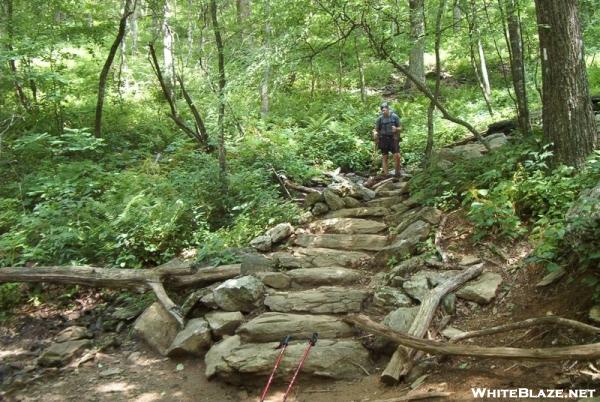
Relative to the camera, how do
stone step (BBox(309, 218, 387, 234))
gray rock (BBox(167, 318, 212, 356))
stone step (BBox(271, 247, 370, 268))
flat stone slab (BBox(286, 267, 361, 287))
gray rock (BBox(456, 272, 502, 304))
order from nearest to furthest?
gray rock (BBox(456, 272, 502, 304)) < gray rock (BBox(167, 318, 212, 356)) < flat stone slab (BBox(286, 267, 361, 287)) < stone step (BBox(271, 247, 370, 268)) < stone step (BBox(309, 218, 387, 234))

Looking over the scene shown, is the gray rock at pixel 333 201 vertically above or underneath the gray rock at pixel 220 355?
above

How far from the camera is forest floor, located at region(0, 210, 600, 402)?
4133mm

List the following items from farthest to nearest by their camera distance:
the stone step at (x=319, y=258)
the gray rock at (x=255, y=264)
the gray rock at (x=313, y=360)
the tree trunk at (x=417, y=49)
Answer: the tree trunk at (x=417, y=49) → the stone step at (x=319, y=258) → the gray rock at (x=255, y=264) → the gray rock at (x=313, y=360)

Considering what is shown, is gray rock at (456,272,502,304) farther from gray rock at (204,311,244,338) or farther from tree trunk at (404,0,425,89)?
tree trunk at (404,0,425,89)

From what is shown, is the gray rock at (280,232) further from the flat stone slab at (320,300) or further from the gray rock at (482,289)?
the gray rock at (482,289)

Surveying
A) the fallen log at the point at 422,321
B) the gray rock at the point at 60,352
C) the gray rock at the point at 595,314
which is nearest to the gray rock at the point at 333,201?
the fallen log at the point at 422,321

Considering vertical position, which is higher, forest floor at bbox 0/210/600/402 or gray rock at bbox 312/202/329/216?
gray rock at bbox 312/202/329/216

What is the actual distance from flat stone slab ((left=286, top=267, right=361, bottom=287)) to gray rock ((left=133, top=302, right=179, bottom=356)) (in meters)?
1.94

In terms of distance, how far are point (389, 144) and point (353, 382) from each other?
24.3 ft

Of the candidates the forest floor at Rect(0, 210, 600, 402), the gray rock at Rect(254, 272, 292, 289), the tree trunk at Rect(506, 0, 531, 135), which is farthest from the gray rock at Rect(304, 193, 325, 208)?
the tree trunk at Rect(506, 0, 531, 135)

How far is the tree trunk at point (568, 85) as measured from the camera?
268 inches

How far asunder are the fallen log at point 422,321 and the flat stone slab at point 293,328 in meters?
1.03

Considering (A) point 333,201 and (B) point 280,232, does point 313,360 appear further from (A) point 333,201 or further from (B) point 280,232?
(A) point 333,201

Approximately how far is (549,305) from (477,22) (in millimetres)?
6748
